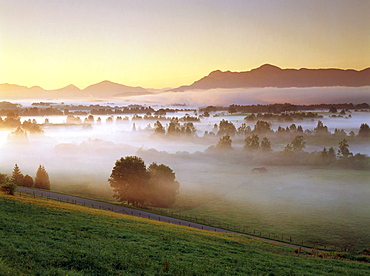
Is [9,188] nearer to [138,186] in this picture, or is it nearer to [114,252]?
[138,186]

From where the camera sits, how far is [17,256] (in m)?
22.2

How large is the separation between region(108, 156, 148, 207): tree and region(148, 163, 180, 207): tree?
117 inches

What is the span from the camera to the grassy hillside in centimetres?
2231

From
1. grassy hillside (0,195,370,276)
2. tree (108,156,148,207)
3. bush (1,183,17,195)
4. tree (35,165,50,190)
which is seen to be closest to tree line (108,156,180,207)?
tree (108,156,148,207)

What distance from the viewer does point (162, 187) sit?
333ft

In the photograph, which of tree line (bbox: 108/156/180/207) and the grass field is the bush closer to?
tree line (bbox: 108/156/180/207)

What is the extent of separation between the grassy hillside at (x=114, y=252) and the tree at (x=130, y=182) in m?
53.3

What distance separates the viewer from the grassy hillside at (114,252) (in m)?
22.3

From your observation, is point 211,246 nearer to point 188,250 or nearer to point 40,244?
point 188,250

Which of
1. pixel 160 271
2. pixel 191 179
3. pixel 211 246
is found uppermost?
pixel 160 271

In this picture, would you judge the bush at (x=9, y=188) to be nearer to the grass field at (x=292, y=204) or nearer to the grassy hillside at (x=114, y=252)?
the grassy hillside at (x=114, y=252)

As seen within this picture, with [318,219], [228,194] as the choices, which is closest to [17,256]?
[318,219]

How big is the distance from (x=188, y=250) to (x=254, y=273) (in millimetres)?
7427

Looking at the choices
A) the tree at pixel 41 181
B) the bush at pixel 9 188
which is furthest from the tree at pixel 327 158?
the bush at pixel 9 188
